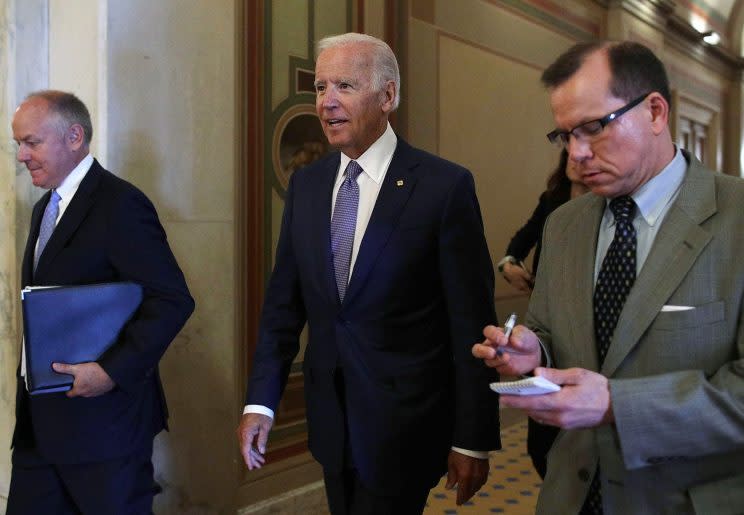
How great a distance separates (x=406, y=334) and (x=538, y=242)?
175 centimetres

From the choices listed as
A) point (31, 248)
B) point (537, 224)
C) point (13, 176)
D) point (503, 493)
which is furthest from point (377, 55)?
point (503, 493)

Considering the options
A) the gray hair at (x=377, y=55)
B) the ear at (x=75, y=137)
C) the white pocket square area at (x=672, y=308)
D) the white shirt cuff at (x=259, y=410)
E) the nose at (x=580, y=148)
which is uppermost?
the gray hair at (x=377, y=55)

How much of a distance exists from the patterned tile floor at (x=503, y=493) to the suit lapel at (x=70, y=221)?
2.67 meters

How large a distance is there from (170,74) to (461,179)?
1.80m

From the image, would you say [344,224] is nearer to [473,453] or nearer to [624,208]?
[473,453]

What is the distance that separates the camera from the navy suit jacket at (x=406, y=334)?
2.33m

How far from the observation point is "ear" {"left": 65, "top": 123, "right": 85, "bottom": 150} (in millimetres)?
2933

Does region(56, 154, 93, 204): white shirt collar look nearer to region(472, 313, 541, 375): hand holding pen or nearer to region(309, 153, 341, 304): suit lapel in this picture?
region(309, 153, 341, 304): suit lapel

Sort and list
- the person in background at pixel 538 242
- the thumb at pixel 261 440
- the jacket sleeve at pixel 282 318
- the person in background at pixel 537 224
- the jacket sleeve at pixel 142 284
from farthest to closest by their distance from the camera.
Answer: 1. the person in background at pixel 537 224
2. the person in background at pixel 538 242
3. the jacket sleeve at pixel 142 284
4. the jacket sleeve at pixel 282 318
5. the thumb at pixel 261 440

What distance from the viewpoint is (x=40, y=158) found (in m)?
2.90

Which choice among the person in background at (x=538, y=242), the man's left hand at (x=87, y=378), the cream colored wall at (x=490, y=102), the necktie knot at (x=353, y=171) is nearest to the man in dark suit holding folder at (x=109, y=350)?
the man's left hand at (x=87, y=378)

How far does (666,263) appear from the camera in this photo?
1655 millimetres

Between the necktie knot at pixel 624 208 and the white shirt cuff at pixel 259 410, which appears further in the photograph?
the white shirt cuff at pixel 259 410

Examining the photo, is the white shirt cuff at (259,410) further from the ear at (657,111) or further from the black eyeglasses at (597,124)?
the ear at (657,111)
